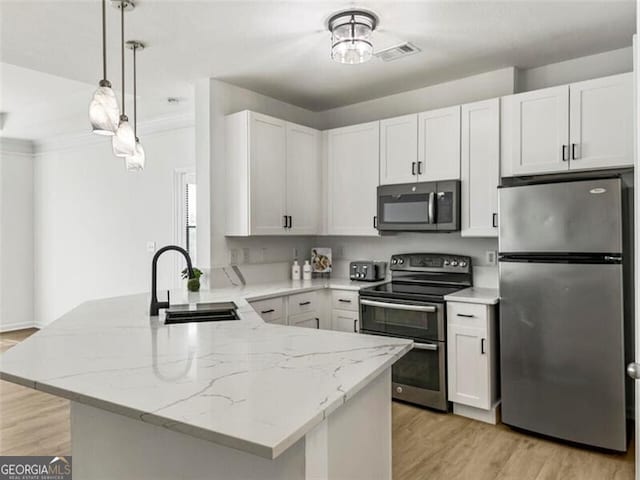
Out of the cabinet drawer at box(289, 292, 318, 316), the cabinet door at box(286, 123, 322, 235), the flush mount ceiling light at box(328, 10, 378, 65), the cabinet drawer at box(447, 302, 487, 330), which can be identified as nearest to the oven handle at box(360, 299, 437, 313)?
the cabinet drawer at box(447, 302, 487, 330)

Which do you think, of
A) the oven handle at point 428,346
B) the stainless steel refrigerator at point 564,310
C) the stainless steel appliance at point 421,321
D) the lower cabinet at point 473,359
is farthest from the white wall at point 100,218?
the stainless steel refrigerator at point 564,310

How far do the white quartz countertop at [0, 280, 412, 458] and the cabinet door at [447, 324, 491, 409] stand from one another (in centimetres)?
154

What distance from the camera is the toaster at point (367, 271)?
397 centimetres

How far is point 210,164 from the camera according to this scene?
11.6 feet

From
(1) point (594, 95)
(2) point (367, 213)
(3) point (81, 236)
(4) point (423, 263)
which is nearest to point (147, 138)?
(3) point (81, 236)

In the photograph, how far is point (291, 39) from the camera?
285 cm

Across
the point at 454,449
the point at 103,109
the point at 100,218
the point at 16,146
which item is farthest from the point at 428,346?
the point at 16,146

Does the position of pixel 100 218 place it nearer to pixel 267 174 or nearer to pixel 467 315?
pixel 267 174

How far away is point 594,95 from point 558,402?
1.91 meters

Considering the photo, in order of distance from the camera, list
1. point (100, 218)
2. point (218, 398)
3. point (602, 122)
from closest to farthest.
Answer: point (218, 398), point (602, 122), point (100, 218)

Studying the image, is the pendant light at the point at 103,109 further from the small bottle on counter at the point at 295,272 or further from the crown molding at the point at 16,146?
the crown molding at the point at 16,146

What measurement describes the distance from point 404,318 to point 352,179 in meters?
1.34

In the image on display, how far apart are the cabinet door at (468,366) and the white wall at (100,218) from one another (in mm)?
3219

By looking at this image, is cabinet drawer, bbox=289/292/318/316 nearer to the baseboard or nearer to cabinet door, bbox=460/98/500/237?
cabinet door, bbox=460/98/500/237
